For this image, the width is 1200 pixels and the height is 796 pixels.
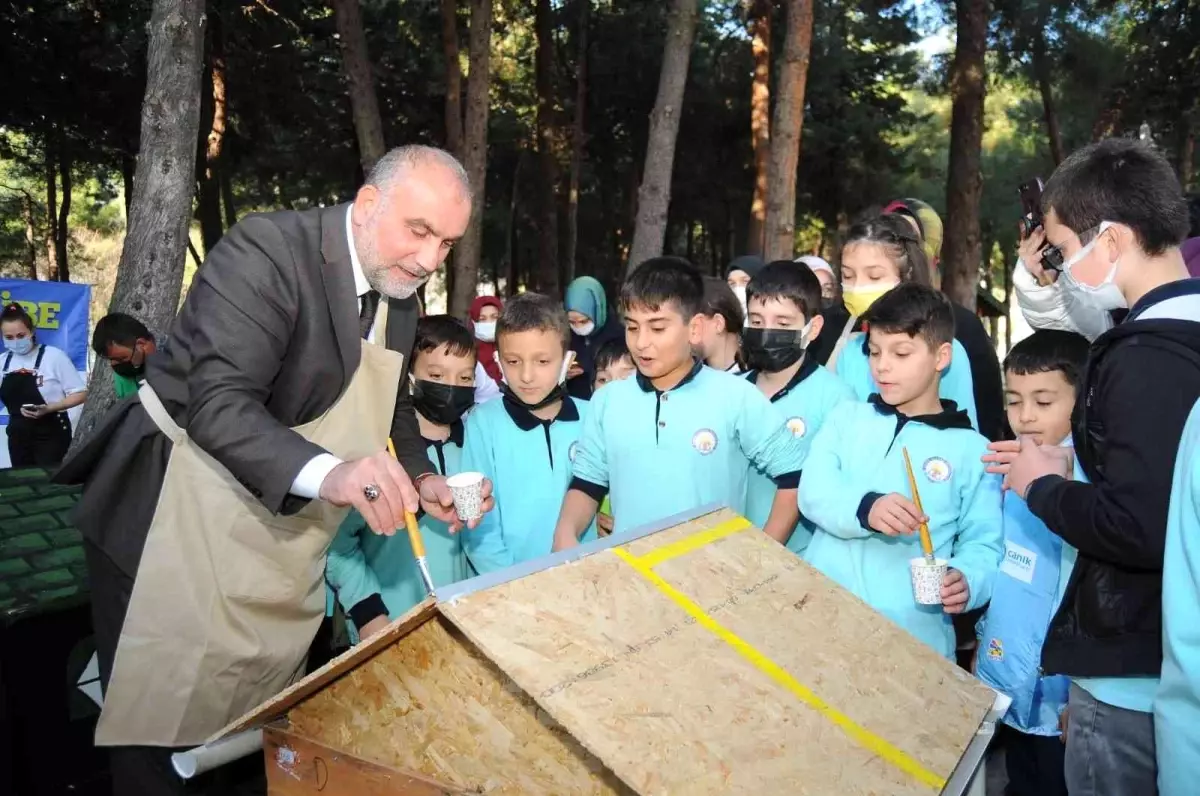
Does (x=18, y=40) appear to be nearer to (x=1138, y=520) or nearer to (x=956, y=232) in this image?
A: (x=956, y=232)

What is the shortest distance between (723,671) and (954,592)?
1.13 m

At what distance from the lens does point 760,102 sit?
53.4 ft

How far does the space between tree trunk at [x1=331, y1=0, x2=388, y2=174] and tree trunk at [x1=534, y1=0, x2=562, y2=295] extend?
6331mm

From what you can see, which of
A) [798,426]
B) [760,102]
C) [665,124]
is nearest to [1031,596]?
[798,426]

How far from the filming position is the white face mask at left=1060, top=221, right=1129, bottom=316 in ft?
7.04

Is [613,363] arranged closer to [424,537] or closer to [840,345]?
[840,345]

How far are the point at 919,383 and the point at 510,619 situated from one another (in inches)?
77.8

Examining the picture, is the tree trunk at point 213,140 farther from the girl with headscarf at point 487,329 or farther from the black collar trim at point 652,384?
the black collar trim at point 652,384

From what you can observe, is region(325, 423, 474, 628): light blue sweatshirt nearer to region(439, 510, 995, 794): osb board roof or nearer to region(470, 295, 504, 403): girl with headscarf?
region(439, 510, 995, 794): osb board roof

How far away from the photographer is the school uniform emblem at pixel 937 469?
2998 millimetres

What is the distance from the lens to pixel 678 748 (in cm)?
157

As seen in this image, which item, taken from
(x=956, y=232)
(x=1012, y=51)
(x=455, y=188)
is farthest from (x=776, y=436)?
(x=1012, y=51)

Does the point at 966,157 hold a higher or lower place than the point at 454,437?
higher

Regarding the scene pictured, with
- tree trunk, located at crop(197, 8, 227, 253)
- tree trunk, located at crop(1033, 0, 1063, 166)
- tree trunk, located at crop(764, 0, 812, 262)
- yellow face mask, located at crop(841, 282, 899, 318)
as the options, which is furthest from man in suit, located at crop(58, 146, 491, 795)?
tree trunk, located at crop(1033, 0, 1063, 166)
